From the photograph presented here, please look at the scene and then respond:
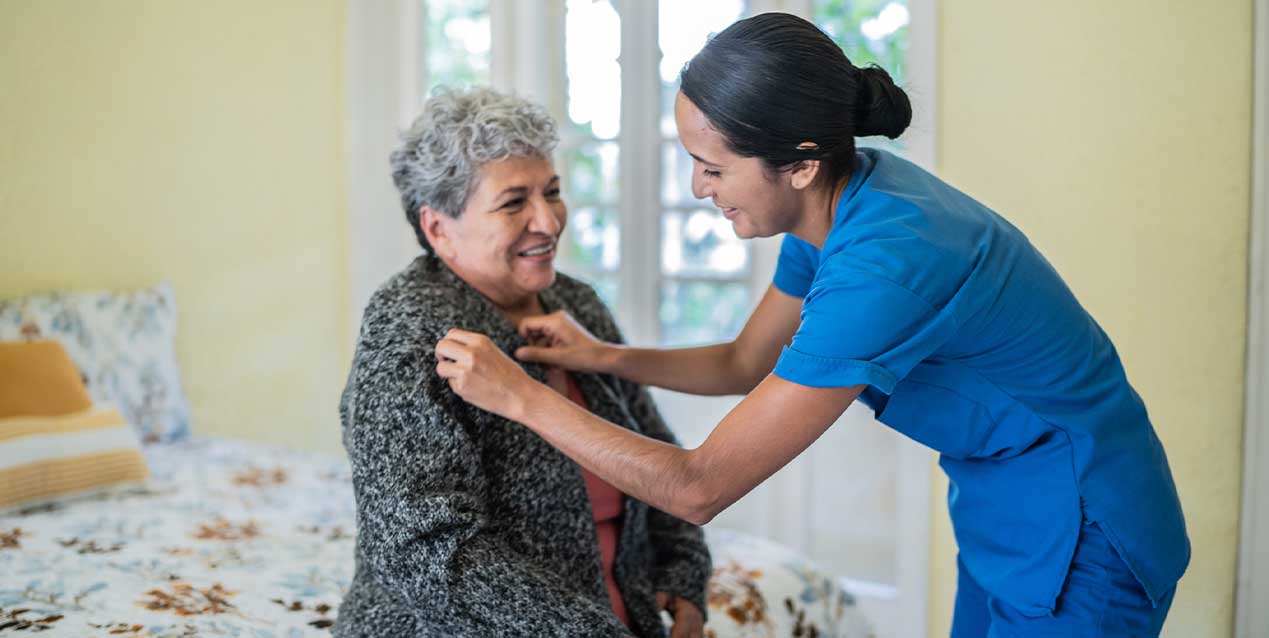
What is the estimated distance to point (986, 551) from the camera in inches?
55.3

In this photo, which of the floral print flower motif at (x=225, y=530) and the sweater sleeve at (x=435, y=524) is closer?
the sweater sleeve at (x=435, y=524)

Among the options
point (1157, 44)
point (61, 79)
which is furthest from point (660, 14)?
point (61, 79)

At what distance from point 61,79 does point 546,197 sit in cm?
162

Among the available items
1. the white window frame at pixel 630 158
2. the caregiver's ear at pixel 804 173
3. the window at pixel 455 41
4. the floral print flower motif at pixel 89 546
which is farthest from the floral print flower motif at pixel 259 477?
the caregiver's ear at pixel 804 173

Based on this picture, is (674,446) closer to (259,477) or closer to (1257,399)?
(1257,399)

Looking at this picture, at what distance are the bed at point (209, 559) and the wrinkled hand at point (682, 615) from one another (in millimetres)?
87

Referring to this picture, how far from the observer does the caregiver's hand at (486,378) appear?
4.36 feet

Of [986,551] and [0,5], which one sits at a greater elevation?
[0,5]

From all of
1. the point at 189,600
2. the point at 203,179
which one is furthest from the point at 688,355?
the point at 203,179

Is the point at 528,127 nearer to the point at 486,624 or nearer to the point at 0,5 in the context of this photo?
the point at 486,624

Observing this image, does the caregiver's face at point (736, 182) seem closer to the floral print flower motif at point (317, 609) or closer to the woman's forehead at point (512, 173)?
the woman's forehead at point (512, 173)

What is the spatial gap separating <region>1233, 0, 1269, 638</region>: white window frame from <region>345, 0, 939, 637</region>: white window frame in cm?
64

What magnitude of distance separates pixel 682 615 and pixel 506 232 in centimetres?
67

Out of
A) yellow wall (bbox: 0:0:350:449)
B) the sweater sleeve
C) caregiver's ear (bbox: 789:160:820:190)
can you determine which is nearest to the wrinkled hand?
the sweater sleeve
